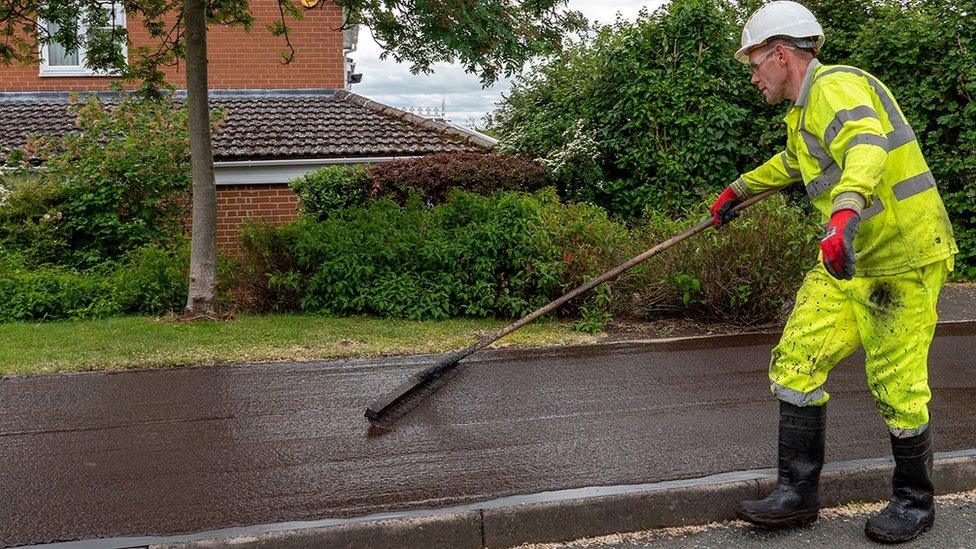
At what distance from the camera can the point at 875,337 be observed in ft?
12.4

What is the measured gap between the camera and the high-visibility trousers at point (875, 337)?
373cm

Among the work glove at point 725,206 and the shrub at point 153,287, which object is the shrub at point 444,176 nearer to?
the shrub at point 153,287

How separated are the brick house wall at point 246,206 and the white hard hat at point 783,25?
1088cm

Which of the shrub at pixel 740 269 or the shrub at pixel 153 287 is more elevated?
the shrub at pixel 740 269

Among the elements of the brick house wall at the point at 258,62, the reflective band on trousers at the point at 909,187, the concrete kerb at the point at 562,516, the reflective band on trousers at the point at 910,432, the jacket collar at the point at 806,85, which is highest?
the brick house wall at the point at 258,62

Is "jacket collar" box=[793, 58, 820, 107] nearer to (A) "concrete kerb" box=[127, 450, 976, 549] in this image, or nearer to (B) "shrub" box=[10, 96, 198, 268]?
(A) "concrete kerb" box=[127, 450, 976, 549]

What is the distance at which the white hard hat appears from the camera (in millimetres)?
3816

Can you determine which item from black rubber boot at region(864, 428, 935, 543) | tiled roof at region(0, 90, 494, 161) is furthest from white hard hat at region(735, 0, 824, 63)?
tiled roof at region(0, 90, 494, 161)

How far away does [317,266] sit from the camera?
9.38 metres

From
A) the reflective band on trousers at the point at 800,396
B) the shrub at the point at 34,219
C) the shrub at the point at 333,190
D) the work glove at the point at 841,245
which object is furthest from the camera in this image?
the shrub at the point at 333,190

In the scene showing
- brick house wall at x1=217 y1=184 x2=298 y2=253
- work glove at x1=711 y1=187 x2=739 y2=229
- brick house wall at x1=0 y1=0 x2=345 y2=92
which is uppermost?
brick house wall at x1=0 y1=0 x2=345 y2=92

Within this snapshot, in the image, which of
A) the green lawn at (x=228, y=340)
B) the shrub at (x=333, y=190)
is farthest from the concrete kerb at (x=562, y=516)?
the shrub at (x=333, y=190)

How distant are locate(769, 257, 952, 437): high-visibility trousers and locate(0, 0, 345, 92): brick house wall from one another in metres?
14.0

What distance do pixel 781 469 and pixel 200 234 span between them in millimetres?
6711
